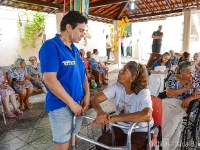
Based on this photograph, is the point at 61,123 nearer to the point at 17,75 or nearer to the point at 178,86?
the point at 178,86

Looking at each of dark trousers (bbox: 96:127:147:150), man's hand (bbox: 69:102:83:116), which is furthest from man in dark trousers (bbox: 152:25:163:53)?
man's hand (bbox: 69:102:83:116)

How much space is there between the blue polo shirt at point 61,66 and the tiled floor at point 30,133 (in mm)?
1306

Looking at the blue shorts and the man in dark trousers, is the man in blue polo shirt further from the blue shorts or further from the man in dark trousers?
the man in dark trousers

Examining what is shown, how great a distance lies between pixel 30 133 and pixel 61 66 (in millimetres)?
2049

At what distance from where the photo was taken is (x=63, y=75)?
1.31m

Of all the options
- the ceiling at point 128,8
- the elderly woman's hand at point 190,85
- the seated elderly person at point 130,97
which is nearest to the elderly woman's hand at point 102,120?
the seated elderly person at point 130,97

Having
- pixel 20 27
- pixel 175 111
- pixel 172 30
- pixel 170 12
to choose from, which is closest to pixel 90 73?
pixel 20 27

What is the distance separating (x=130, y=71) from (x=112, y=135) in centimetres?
62

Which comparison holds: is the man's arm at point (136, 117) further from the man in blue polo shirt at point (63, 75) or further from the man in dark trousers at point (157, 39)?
the man in dark trousers at point (157, 39)

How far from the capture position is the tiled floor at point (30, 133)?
97.8 inches

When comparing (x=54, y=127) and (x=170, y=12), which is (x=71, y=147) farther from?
(x=170, y=12)

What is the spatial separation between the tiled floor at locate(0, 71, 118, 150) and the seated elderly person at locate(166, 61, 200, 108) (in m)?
1.32

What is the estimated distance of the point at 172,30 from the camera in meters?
12.5

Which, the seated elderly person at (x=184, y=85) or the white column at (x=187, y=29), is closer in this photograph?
the seated elderly person at (x=184, y=85)
